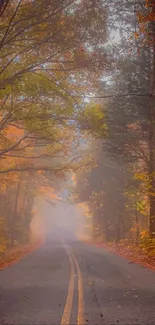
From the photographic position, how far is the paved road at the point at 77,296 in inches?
220

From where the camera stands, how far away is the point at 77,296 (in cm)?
724

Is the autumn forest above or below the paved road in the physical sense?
above

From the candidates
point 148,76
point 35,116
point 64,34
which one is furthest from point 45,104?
point 148,76

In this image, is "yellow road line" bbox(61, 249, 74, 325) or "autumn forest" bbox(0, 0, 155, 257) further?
"autumn forest" bbox(0, 0, 155, 257)

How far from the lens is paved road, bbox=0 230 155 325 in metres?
5.58

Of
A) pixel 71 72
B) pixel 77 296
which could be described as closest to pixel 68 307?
pixel 77 296

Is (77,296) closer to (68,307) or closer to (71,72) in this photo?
(68,307)

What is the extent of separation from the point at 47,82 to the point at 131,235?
689 inches

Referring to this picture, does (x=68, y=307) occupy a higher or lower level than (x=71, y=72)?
lower

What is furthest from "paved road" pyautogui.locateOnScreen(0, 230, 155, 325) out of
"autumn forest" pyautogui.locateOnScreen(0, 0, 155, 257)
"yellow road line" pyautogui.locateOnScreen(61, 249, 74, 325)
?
"autumn forest" pyautogui.locateOnScreen(0, 0, 155, 257)

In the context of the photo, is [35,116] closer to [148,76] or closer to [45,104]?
[45,104]

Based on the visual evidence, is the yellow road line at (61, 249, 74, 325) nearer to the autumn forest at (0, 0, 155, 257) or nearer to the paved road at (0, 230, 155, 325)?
the paved road at (0, 230, 155, 325)

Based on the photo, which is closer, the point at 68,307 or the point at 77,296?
the point at 68,307

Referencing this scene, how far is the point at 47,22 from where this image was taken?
953cm
